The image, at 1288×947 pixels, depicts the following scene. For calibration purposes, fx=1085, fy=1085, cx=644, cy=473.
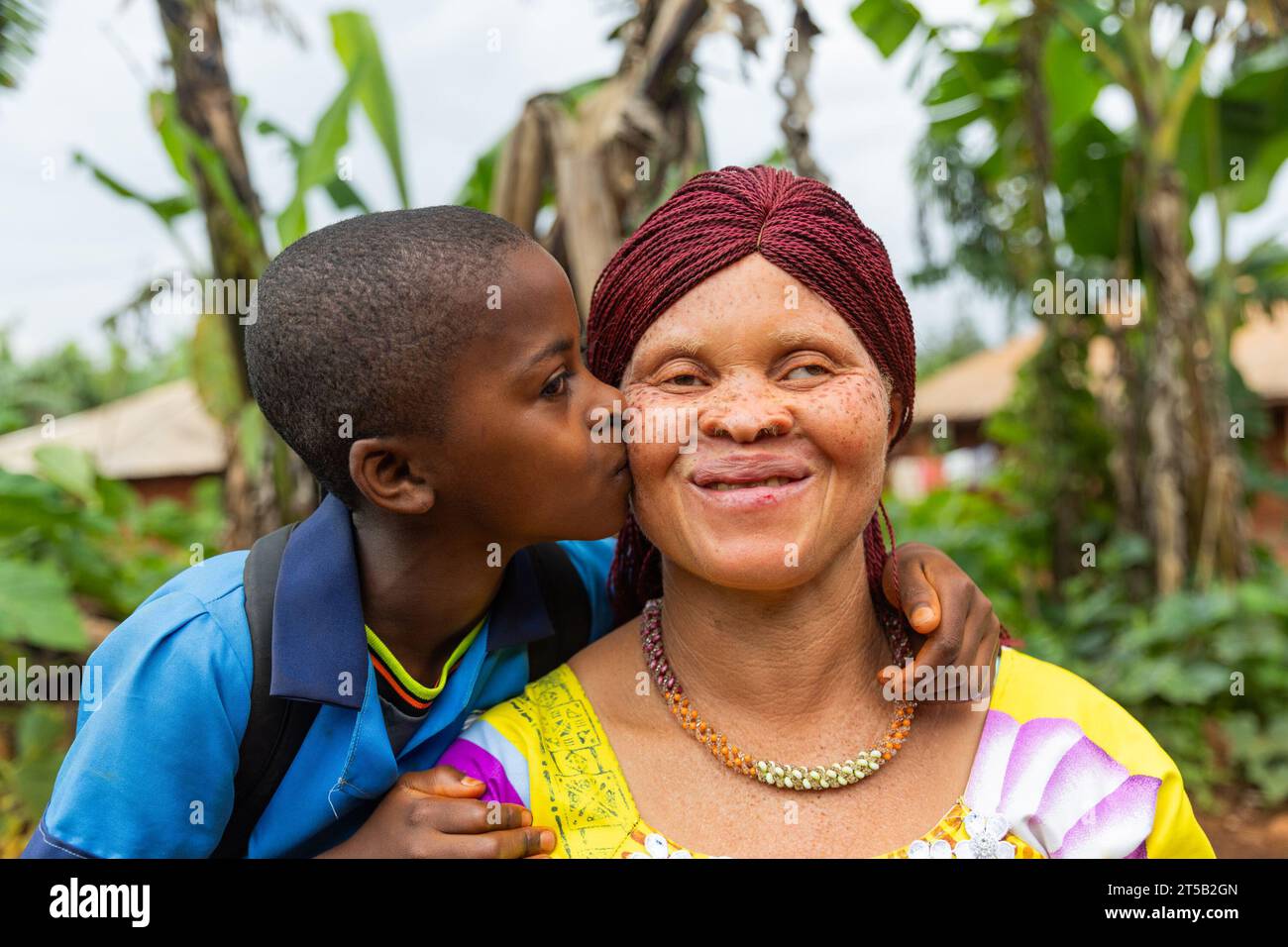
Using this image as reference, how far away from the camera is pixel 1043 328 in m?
6.71

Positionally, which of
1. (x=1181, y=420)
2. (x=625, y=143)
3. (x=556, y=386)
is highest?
(x=625, y=143)

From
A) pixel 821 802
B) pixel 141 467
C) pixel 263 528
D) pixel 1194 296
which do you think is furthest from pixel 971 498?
pixel 141 467

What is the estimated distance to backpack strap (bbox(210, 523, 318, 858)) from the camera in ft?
5.20

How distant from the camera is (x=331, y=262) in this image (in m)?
1.62

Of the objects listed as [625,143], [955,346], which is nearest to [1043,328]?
[625,143]

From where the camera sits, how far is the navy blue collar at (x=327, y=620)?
5.08 feet

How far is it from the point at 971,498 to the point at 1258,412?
1947 mm

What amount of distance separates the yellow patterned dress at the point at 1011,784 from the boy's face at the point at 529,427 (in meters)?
0.34

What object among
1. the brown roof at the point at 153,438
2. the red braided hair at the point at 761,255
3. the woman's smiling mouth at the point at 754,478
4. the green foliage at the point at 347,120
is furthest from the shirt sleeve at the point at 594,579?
the brown roof at the point at 153,438

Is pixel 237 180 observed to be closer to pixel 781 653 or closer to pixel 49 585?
pixel 49 585

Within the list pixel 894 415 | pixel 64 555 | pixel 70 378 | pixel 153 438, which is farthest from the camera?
pixel 70 378

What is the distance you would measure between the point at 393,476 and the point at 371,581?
19 cm

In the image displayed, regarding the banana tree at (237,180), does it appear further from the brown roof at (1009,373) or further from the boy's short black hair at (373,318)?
the brown roof at (1009,373)

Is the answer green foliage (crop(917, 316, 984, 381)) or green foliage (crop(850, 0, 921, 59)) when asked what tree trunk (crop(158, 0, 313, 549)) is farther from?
green foliage (crop(917, 316, 984, 381))
